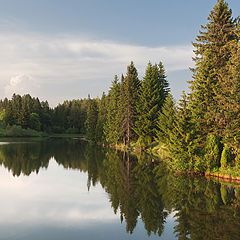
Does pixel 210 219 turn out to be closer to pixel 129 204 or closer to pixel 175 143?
pixel 129 204

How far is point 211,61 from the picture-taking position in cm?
3175

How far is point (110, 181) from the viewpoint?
77.9 feet

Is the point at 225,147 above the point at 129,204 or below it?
above

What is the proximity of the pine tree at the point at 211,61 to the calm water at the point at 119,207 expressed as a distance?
1040 centimetres

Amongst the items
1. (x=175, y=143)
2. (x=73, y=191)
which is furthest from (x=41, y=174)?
(x=175, y=143)

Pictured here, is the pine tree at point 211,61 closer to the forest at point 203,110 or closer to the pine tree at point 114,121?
the forest at point 203,110

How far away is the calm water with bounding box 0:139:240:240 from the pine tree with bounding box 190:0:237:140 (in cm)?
1040

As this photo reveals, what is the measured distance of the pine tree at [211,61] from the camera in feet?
101

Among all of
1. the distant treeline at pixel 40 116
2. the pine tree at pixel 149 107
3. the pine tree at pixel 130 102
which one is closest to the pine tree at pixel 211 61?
the pine tree at pixel 149 107

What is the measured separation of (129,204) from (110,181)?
731 centimetres

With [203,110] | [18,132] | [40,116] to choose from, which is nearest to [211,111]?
[203,110]

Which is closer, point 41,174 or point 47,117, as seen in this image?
point 41,174

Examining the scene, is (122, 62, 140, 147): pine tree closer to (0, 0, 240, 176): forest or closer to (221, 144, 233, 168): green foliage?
(0, 0, 240, 176): forest

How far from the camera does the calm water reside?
40.9ft
